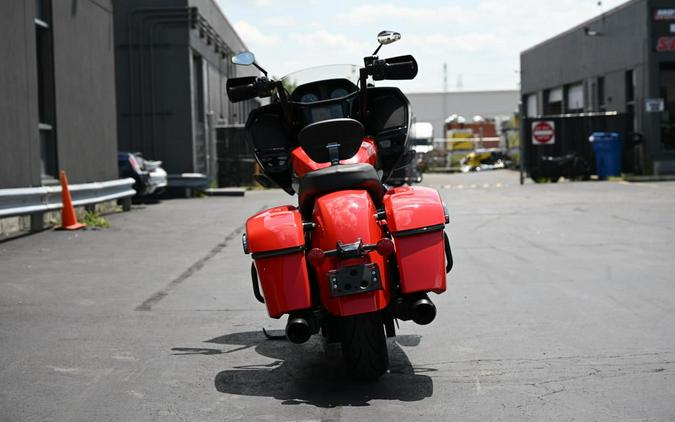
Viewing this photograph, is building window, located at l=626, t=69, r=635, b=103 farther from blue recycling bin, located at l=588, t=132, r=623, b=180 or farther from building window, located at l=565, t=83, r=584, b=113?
building window, located at l=565, t=83, r=584, b=113

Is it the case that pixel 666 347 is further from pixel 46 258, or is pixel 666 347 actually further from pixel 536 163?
pixel 536 163

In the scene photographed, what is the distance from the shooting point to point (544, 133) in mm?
33531

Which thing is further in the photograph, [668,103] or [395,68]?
[668,103]

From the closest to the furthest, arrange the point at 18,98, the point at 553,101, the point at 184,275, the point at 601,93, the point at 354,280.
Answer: the point at 354,280, the point at 184,275, the point at 18,98, the point at 601,93, the point at 553,101

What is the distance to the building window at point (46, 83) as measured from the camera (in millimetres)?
17234

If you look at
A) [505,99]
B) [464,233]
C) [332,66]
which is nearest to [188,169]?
[464,233]


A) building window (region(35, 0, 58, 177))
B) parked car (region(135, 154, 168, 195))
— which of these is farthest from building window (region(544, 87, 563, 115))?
building window (region(35, 0, 58, 177))

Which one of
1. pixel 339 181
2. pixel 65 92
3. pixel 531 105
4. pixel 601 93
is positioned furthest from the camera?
pixel 531 105

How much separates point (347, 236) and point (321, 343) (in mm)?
1651

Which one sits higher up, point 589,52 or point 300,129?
point 589,52

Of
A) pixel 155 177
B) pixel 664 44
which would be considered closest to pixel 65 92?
pixel 155 177

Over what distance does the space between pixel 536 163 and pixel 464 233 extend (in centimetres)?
1907

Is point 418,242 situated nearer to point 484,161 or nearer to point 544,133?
point 544,133

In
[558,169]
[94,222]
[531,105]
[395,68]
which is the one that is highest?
[531,105]
